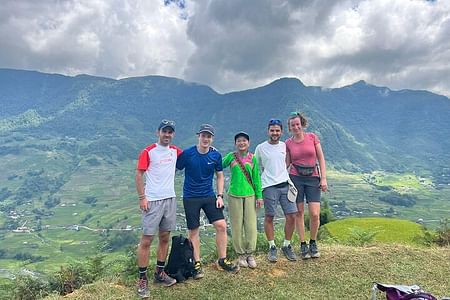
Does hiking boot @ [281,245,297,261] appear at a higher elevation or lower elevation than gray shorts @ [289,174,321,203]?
lower

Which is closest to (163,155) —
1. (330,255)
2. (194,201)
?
(194,201)

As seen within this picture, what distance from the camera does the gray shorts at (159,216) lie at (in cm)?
559

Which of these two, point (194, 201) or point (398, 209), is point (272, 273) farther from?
point (398, 209)

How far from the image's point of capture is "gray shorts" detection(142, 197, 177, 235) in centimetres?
559

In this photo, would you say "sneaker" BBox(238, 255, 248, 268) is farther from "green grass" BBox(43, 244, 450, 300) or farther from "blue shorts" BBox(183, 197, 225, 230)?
"blue shorts" BBox(183, 197, 225, 230)

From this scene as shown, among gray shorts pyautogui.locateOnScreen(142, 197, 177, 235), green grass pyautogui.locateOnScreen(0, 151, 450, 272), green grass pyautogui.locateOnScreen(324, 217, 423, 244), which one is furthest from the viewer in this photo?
green grass pyautogui.locateOnScreen(0, 151, 450, 272)

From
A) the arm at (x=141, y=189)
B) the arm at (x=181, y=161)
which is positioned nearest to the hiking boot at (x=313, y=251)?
the arm at (x=181, y=161)

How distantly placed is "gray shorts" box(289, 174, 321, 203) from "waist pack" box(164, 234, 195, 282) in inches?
87.6

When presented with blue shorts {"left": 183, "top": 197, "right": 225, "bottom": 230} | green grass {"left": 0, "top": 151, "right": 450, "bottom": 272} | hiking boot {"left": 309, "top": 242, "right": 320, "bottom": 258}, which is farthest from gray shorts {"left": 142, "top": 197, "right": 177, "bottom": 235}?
green grass {"left": 0, "top": 151, "right": 450, "bottom": 272}

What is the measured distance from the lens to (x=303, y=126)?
270 inches

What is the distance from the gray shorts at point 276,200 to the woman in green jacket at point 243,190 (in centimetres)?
21

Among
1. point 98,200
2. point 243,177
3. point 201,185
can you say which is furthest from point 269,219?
point 98,200

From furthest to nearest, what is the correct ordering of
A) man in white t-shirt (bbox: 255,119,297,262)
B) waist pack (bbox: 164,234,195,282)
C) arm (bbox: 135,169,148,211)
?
man in white t-shirt (bbox: 255,119,297,262), waist pack (bbox: 164,234,195,282), arm (bbox: 135,169,148,211)

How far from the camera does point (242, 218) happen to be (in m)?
6.55
